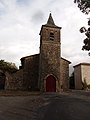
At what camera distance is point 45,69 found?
99.1 ft

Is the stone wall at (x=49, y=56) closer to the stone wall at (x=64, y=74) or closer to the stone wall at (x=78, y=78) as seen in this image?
the stone wall at (x=64, y=74)

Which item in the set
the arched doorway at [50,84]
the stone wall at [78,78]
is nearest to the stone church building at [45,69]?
Result: the arched doorway at [50,84]

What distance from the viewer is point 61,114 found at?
11422 millimetres

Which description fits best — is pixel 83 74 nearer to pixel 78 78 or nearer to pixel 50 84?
pixel 78 78

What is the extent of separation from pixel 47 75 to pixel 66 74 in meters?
4.53

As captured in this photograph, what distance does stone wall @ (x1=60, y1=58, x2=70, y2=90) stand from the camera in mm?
32281

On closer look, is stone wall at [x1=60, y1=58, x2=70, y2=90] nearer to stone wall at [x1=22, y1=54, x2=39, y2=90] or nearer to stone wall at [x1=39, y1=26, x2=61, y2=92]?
stone wall at [x1=39, y1=26, x2=61, y2=92]

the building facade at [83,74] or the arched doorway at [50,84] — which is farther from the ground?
the building facade at [83,74]

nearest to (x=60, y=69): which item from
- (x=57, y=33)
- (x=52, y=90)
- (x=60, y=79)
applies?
(x=60, y=79)

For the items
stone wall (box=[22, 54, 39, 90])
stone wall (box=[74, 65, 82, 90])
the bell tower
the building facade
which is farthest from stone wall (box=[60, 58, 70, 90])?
stone wall (box=[74, 65, 82, 90])

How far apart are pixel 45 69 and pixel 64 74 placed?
448 cm

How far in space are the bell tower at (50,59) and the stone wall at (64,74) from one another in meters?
2.01

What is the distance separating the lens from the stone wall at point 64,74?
32.3 metres

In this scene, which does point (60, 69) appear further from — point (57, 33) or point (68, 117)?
point (68, 117)
